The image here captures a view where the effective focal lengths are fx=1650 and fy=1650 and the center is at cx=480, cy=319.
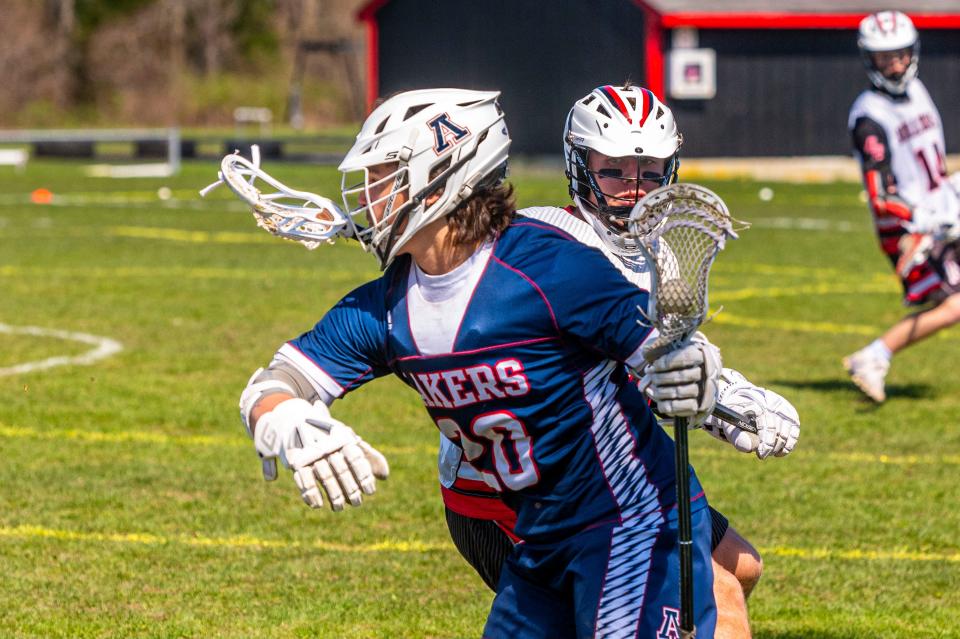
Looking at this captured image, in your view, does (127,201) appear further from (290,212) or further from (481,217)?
(481,217)

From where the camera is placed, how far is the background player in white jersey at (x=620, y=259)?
475 centimetres

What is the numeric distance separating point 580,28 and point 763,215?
1126 centimetres

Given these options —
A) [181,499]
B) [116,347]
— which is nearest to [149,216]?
[116,347]

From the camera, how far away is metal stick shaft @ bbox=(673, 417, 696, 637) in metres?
4.33

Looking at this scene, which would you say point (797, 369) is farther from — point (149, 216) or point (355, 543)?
point (149, 216)

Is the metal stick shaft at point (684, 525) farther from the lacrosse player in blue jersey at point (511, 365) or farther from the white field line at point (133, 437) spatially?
the white field line at point (133, 437)

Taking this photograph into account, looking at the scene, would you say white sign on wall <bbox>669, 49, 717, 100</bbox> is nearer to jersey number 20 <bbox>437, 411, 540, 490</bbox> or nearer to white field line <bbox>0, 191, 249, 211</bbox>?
white field line <bbox>0, 191, 249, 211</bbox>

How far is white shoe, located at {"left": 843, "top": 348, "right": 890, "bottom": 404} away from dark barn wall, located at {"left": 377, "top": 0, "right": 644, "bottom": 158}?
24.1 meters

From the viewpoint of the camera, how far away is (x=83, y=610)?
21.9 ft

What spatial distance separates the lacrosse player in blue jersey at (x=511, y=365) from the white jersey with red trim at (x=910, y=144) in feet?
23.8

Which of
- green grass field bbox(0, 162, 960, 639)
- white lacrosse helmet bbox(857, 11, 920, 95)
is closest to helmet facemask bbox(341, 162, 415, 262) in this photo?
green grass field bbox(0, 162, 960, 639)

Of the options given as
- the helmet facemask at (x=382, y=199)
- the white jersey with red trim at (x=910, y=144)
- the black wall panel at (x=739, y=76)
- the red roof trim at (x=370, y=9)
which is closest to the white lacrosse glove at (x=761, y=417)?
the helmet facemask at (x=382, y=199)

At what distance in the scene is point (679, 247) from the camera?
426cm

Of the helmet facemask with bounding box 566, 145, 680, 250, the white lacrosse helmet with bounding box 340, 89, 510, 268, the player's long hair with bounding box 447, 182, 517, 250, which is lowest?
the helmet facemask with bounding box 566, 145, 680, 250
